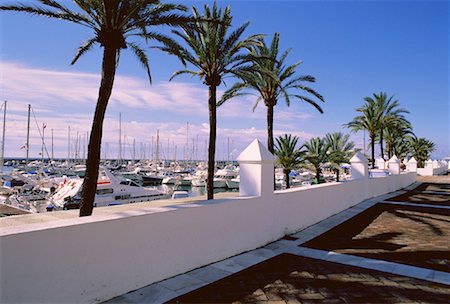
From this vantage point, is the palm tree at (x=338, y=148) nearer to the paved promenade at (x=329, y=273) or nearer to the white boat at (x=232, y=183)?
the paved promenade at (x=329, y=273)

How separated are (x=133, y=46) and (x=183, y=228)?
24.8 feet

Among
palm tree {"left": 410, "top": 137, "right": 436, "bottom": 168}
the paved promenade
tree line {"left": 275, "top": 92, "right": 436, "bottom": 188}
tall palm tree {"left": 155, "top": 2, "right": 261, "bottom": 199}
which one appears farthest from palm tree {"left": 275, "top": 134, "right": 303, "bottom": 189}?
palm tree {"left": 410, "top": 137, "right": 436, "bottom": 168}

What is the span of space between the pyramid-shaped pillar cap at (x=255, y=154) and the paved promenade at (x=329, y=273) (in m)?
2.06

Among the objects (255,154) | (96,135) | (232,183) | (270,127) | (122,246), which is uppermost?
(270,127)

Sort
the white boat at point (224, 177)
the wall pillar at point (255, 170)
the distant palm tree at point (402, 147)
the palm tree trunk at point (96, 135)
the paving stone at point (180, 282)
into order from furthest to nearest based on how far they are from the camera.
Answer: the white boat at point (224, 177) < the distant palm tree at point (402, 147) < the palm tree trunk at point (96, 135) < the wall pillar at point (255, 170) < the paving stone at point (180, 282)

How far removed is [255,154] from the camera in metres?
6.80

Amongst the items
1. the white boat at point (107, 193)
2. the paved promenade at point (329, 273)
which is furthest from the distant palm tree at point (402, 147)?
the paved promenade at point (329, 273)

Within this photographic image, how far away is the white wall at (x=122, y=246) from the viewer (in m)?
3.25

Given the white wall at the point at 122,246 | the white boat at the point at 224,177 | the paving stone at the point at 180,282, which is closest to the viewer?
the white wall at the point at 122,246

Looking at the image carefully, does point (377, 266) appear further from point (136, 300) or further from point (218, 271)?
point (136, 300)

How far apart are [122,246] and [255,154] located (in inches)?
143

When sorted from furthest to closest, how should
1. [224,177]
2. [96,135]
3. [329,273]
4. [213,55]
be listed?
[224,177] < [213,55] < [96,135] < [329,273]

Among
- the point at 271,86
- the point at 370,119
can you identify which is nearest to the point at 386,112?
the point at 370,119

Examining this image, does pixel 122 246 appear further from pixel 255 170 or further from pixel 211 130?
pixel 211 130
